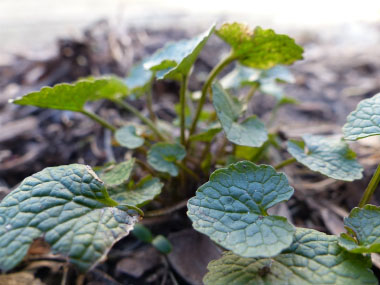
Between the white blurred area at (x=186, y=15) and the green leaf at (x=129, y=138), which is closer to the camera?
the green leaf at (x=129, y=138)

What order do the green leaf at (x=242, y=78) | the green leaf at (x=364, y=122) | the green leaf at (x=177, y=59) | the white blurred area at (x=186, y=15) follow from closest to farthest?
the green leaf at (x=364, y=122), the green leaf at (x=177, y=59), the green leaf at (x=242, y=78), the white blurred area at (x=186, y=15)

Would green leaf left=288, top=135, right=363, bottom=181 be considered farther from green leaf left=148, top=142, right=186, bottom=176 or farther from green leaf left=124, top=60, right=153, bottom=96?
green leaf left=124, top=60, right=153, bottom=96

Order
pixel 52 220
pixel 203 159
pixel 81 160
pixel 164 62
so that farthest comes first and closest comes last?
pixel 81 160 < pixel 203 159 < pixel 164 62 < pixel 52 220

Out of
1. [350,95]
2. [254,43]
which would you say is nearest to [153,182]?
[254,43]

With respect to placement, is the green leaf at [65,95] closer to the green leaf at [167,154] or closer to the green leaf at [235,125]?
the green leaf at [167,154]

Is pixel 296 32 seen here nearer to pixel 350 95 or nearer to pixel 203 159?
pixel 350 95

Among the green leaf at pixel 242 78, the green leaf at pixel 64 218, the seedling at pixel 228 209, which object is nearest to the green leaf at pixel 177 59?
the seedling at pixel 228 209
